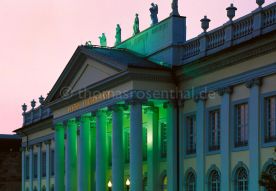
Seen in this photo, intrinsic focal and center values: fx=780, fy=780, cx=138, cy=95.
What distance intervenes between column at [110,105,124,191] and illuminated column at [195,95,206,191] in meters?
4.99

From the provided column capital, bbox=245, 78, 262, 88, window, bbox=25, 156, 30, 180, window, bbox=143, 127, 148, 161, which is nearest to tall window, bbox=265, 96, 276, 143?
column capital, bbox=245, 78, 262, 88

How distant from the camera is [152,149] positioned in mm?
44594

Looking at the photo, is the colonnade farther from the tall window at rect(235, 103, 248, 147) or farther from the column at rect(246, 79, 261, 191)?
the column at rect(246, 79, 261, 191)

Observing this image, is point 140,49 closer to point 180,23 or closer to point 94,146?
point 180,23

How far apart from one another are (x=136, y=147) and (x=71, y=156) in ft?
36.7

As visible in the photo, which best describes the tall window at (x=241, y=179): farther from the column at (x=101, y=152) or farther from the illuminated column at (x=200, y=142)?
the column at (x=101, y=152)

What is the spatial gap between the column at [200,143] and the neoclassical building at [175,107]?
6 cm

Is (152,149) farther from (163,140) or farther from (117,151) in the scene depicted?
(117,151)

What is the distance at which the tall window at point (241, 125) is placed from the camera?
124ft

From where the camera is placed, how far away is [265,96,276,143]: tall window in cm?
3566

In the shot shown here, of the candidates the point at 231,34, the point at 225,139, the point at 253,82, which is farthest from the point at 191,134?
the point at 253,82

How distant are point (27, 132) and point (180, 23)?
29321 mm

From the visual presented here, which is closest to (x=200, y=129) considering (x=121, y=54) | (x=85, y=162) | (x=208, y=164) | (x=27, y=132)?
(x=208, y=164)

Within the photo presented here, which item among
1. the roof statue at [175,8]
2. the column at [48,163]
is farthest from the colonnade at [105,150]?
the column at [48,163]
